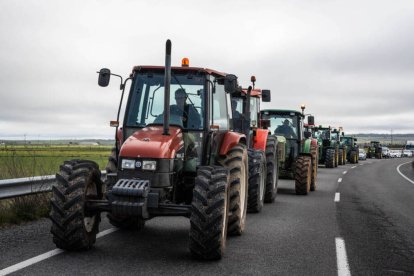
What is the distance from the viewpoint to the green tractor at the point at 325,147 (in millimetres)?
29469

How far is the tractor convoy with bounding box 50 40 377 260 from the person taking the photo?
5594 millimetres

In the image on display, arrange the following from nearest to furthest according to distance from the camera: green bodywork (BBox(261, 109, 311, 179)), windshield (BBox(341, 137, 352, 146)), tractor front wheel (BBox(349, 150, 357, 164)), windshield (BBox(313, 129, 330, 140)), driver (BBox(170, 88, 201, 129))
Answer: driver (BBox(170, 88, 201, 129))
green bodywork (BBox(261, 109, 311, 179))
windshield (BBox(313, 129, 330, 140))
windshield (BBox(341, 137, 352, 146))
tractor front wheel (BBox(349, 150, 357, 164))

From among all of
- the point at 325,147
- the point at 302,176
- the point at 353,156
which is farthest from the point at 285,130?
the point at 353,156

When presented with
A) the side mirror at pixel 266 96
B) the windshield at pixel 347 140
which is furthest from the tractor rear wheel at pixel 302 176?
the windshield at pixel 347 140

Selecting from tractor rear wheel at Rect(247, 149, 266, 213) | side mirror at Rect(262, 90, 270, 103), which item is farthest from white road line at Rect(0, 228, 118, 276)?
side mirror at Rect(262, 90, 270, 103)

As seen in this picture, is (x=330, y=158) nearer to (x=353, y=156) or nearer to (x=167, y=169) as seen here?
(x=353, y=156)

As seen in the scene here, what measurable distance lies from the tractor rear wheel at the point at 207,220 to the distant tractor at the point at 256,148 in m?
4.09

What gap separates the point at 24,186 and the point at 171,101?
10.8ft

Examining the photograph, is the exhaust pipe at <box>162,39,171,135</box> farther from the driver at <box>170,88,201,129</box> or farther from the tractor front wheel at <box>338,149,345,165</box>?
the tractor front wheel at <box>338,149,345,165</box>

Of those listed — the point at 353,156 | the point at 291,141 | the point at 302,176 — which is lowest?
the point at 353,156

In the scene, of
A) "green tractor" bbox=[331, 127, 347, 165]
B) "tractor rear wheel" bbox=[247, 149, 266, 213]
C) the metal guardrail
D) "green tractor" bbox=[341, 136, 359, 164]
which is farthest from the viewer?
"green tractor" bbox=[341, 136, 359, 164]

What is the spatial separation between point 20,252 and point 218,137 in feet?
10.2

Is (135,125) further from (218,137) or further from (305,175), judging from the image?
(305,175)

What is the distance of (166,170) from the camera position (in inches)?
230
